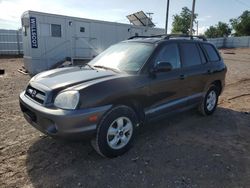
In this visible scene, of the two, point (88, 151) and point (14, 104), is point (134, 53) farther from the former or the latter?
point (14, 104)

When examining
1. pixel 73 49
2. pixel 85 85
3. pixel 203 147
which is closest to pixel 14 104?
pixel 85 85

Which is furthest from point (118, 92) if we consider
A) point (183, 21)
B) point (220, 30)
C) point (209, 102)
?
point (220, 30)

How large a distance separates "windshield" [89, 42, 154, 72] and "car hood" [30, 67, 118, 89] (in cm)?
32

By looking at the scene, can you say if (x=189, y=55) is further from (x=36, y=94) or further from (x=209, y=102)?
(x=36, y=94)

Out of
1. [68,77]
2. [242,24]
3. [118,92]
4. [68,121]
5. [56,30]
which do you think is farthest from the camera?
[242,24]

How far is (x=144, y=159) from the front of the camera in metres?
3.80

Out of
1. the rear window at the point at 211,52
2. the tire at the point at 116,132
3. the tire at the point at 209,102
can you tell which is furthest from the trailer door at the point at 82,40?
the tire at the point at 116,132

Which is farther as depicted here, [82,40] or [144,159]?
[82,40]

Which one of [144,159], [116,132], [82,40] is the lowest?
[144,159]

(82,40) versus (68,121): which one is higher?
(82,40)

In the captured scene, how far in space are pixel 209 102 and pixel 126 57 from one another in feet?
8.64

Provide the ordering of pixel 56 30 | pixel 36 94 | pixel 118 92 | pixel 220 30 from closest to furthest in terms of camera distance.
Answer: pixel 118 92
pixel 36 94
pixel 56 30
pixel 220 30

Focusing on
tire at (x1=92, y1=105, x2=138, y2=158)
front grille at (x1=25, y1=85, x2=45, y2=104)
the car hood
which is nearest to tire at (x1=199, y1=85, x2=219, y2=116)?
→ tire at (x1=92, y1=105, x2=138, y2=158)

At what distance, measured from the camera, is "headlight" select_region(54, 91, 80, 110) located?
10.7 feet
